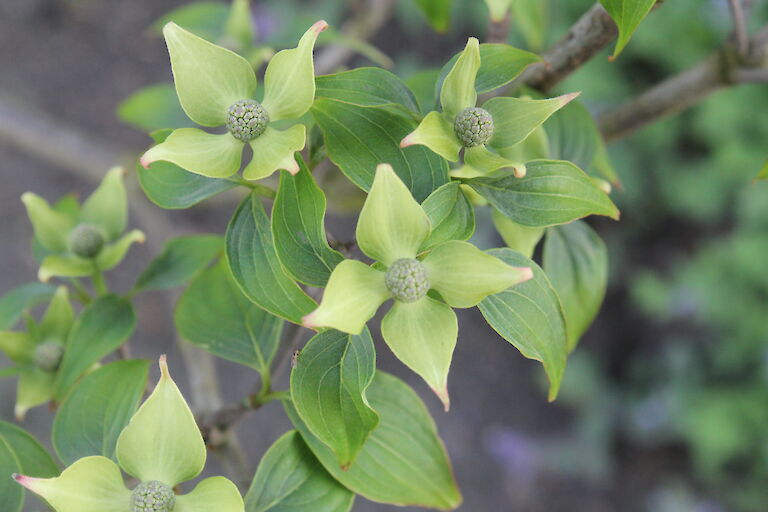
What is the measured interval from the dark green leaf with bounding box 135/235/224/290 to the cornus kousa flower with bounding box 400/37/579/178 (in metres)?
0.29

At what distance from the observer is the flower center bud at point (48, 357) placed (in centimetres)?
65

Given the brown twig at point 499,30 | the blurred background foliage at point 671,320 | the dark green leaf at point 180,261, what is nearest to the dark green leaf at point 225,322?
the dark green leaf at point 180,261

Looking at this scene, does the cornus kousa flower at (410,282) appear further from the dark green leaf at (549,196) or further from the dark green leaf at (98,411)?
the dark green leaf at (98,411)

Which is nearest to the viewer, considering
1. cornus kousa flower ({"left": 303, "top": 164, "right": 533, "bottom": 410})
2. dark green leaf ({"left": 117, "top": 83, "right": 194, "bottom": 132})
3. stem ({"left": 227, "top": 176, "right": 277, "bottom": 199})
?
cornus kousa flower ({"left": 303, "top": 164, "right": 533, "bottom": 410})

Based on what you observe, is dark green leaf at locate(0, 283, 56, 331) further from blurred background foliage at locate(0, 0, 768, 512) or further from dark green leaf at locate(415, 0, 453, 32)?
blurred background foliage at locate(0, 0, 768, 512)

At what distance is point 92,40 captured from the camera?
7.04ft

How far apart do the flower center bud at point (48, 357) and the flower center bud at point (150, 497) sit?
0.80 ft

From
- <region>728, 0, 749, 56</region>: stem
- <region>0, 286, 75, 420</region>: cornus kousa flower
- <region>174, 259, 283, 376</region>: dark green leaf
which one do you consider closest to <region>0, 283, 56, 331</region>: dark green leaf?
<region>0, 286, 75, 420</region>: cornus kousa flower

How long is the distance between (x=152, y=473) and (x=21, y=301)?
0.34 m

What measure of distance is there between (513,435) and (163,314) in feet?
3.13

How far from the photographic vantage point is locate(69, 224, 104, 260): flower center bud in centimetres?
65

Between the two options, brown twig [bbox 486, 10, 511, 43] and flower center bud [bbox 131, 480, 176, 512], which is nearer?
flower center bud [bbox 131, 480, 176, 512]

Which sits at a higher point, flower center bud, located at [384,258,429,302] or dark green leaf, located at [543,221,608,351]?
flower center bud, located at [384,258,429,302]

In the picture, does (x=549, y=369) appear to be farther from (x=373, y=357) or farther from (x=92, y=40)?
(x=92, y=40)
